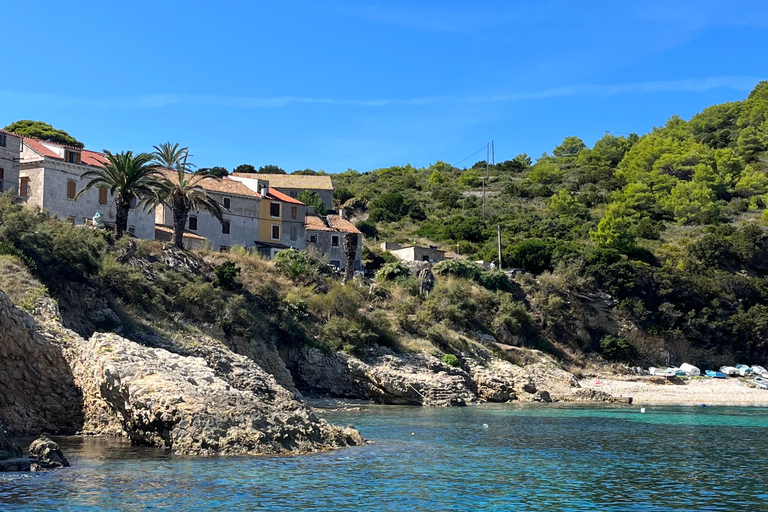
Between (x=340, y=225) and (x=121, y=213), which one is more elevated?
(x=340, y=225)

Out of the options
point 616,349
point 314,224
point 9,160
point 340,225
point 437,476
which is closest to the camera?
point 437,476

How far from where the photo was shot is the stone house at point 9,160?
49406 millimetres

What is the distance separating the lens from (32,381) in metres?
25.7

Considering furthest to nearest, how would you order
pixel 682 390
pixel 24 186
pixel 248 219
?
1. pixel 248 219
2. pixel 682 390
3. pixel 24 186

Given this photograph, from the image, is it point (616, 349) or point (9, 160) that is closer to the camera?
point (9, 160)

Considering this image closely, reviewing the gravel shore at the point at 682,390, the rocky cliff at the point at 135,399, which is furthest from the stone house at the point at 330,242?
the rocky cliff at the point at 135,399

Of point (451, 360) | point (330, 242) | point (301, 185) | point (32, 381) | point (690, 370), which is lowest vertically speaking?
point (690, 370)

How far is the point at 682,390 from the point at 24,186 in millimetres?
43568

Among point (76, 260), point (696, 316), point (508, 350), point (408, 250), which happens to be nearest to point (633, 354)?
point (696, 316)

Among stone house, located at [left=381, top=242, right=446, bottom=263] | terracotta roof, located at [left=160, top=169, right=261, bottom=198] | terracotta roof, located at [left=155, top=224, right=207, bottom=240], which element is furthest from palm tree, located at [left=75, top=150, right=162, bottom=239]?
stone house, located at [left=381, top=242, right=446, bottom=263]

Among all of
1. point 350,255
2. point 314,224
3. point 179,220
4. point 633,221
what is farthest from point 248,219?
point 633,221

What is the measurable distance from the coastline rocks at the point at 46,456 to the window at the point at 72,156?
36.0 meters

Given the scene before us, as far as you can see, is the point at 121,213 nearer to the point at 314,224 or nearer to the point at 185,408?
the point at 314,224

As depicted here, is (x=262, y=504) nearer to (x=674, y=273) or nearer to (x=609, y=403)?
(x=609, y=403)
